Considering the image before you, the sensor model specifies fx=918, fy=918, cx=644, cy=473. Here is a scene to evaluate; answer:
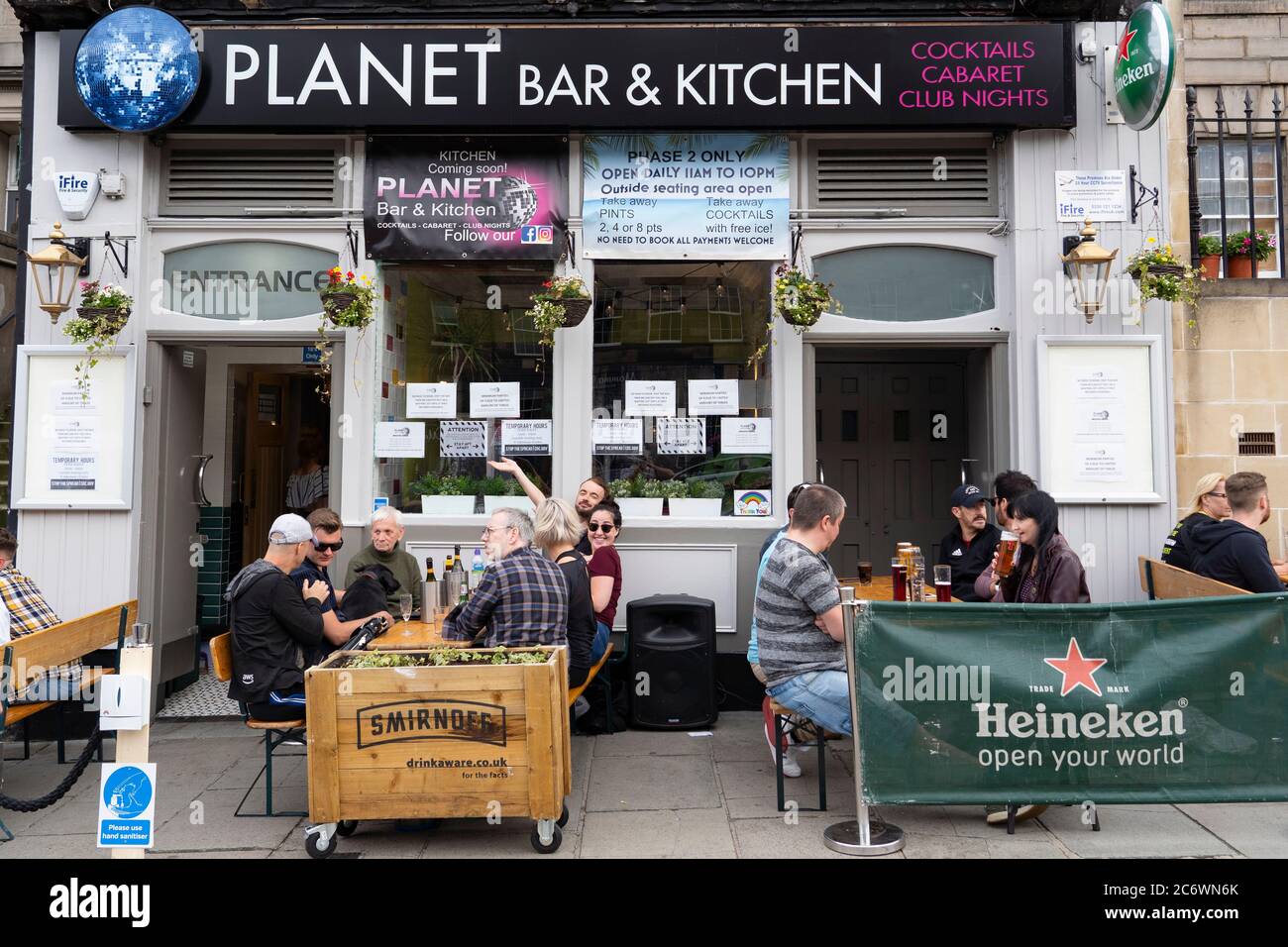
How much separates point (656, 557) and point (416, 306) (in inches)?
108

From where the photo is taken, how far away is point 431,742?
13.7ft

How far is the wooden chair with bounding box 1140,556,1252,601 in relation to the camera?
16.9ft

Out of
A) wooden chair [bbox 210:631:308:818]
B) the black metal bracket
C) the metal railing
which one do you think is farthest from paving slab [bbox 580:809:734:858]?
the metal railing

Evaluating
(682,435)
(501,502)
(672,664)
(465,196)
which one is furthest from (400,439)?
(672,664)

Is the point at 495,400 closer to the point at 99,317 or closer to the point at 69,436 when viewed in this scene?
the point at 99,317

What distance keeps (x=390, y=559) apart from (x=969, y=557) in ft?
12.9

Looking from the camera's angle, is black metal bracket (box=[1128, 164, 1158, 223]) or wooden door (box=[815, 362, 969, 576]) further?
wooden door (box=[815, 362, 969, 576])

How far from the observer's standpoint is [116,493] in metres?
6.79

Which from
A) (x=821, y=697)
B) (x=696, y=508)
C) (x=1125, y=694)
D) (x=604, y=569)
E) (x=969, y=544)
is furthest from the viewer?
(x=696, y=508)

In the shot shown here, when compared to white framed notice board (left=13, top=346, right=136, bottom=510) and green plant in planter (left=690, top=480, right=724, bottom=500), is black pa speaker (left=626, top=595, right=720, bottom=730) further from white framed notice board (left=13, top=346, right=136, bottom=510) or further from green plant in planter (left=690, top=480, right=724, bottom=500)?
white framed notice board (left=13, top=346, right=136, bottom=510)

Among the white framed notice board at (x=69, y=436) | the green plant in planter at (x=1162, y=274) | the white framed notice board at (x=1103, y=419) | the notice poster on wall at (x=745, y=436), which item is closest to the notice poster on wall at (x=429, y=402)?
the white framed notice board at (x=69, y=436)

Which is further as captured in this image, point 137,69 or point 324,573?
point 137,69

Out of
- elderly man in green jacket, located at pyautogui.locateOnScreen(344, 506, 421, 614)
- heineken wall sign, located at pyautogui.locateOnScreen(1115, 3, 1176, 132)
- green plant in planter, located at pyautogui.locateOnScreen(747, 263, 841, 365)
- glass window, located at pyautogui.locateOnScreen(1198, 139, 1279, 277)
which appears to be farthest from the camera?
glass window, located at pyautogui.locateOnScreen(1198, 139, 1279, 277)

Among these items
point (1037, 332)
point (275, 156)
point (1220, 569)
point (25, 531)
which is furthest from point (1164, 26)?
point (25, 531)
